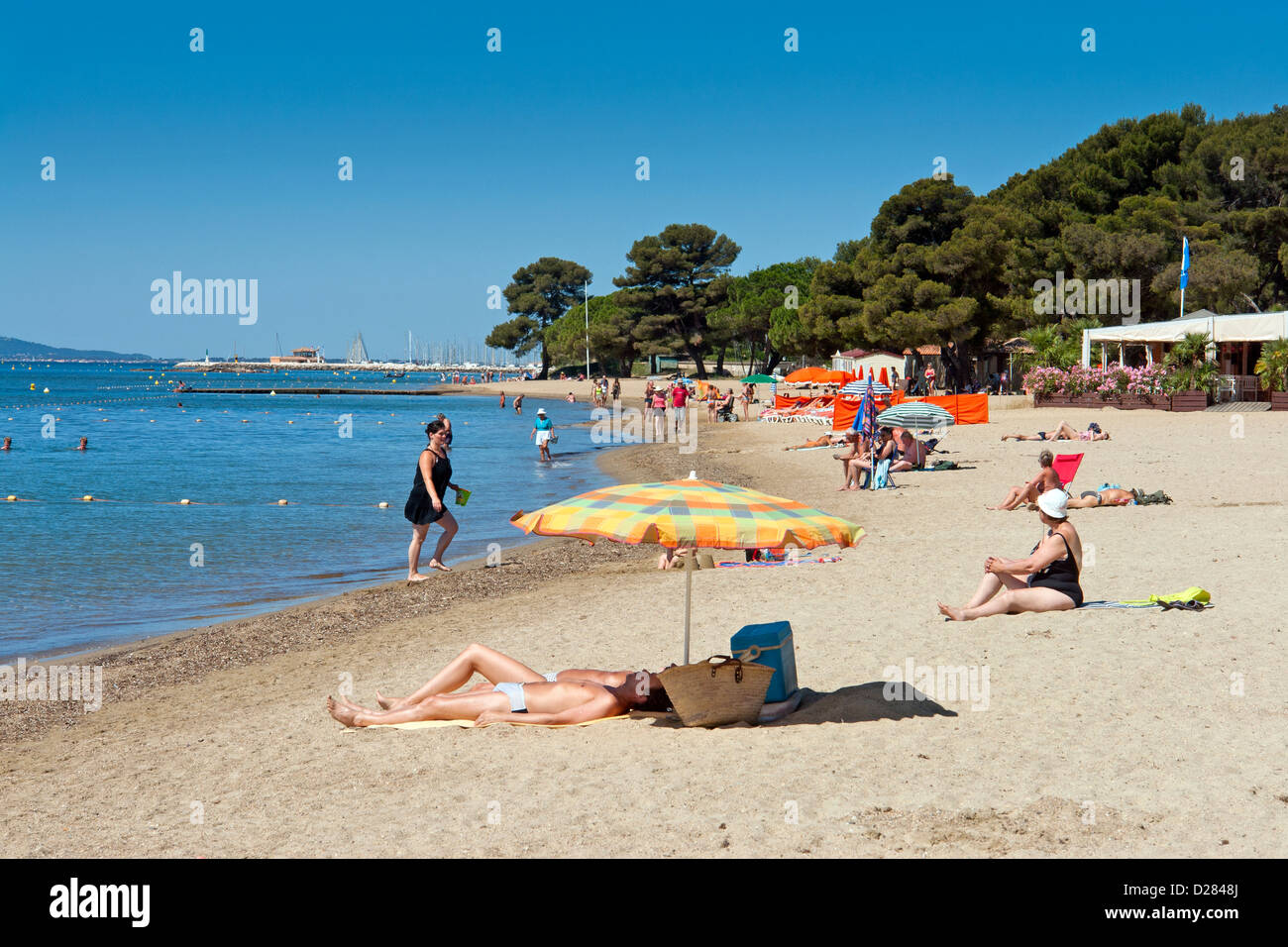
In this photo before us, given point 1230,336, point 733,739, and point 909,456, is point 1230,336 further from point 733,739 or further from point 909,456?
point 733,739

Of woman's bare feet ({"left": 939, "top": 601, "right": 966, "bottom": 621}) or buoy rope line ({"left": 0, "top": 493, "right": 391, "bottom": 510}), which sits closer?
woman's bare feet ({"left": 939, "top": 601, "right": 966, "bottom": 621})

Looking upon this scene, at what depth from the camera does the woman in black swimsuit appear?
25.2 ft

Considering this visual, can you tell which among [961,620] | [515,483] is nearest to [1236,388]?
[515,483]

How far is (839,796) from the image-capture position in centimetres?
476

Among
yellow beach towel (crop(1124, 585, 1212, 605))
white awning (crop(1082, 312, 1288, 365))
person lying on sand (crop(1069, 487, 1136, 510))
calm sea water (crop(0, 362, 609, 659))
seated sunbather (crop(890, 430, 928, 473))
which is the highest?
white awning (crop(1082, 312, 1288, 365))

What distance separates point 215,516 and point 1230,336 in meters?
26.2

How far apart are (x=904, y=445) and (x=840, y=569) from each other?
30.7ft

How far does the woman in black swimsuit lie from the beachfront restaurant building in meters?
24.8

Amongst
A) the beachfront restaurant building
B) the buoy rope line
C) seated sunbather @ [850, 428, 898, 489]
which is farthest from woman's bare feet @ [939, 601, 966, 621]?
the beachfront restaurant building

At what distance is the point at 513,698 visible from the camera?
607 cm

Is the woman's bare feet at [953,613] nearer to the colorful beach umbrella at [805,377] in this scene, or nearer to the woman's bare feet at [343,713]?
the woman's bare feet at [343,713]

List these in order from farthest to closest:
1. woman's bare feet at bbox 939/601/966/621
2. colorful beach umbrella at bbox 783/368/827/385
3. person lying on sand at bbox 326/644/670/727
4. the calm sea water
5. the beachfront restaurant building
A: colorful beach umbrella at bbox 783/368/827/385
the beachfront restaurant building
the calm sea water
woman's bare feet at bbox 939/601/966/621
person lying on sand at bbox 326/644/670/727

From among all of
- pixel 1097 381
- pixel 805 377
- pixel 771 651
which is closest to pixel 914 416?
pixel 771 651

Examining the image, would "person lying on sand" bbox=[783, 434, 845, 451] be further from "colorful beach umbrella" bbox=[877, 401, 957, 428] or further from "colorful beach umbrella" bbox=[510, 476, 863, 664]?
"colorful beach umbrella" bbox=[510, 476, 863, 664]
